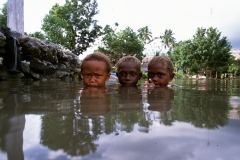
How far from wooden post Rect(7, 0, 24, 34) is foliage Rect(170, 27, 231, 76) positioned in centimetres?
2631

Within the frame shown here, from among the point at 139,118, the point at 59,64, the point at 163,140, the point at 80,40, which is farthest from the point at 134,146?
the point at 80,40

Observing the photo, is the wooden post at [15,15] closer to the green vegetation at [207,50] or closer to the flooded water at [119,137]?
the flooded water at [119,137]

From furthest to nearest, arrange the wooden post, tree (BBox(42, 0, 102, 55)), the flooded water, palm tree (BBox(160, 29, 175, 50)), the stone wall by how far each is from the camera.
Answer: palm tree (BBox(160, 29, 175, 50)) → tree (BBox(42, 0, 102, 55)) → the wooden post → the stone wall → the flooded water

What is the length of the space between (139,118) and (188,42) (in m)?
32.4

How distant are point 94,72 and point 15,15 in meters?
5.92

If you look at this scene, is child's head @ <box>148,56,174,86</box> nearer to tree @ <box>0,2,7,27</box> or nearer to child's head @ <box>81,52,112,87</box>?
child's head @ <box>81,52,112,87</box>

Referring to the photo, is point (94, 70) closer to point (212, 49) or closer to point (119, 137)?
point (119, 137)

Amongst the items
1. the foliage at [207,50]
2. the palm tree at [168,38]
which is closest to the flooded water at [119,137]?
the foliage at [207,50]

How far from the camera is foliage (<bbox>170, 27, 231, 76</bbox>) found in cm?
2911

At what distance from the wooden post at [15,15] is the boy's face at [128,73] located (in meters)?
5.43

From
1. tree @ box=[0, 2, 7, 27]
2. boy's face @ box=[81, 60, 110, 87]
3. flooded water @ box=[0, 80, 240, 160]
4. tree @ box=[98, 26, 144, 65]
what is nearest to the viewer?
flooded water @ box=[0, 80, 240, 160]

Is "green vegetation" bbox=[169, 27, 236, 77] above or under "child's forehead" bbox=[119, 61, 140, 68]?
above

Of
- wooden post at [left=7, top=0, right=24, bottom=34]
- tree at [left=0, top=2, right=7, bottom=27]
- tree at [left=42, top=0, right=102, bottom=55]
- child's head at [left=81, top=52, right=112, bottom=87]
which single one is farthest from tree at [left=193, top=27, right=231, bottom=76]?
child's head at [left=81, top=52, right=112, bottom=87]

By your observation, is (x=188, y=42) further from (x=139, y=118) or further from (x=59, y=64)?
(x=139, y=118)
